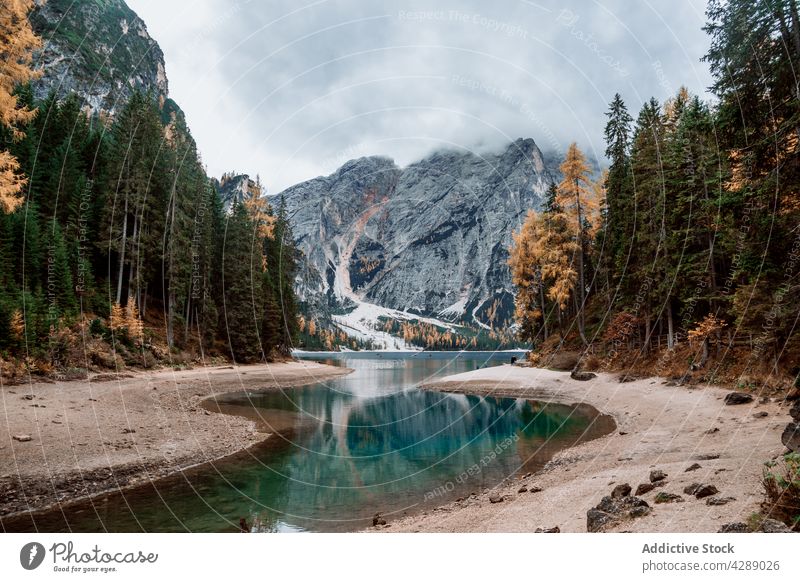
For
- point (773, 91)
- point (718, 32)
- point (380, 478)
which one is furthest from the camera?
point (380, 478)

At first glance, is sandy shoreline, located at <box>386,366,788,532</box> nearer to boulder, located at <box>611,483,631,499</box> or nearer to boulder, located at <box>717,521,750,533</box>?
boulder, located at <box>717,521,750,533</box>

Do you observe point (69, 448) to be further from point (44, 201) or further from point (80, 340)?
point (44, 201)

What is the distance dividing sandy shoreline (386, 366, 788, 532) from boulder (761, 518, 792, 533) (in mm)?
456

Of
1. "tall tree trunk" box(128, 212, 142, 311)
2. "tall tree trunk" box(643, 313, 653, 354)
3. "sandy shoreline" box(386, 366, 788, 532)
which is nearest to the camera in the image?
"sandy shoreline" box(386, 366, 788, 532)

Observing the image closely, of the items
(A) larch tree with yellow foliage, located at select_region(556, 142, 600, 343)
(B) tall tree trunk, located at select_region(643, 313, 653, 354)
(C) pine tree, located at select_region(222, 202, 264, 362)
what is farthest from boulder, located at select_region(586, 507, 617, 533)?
(C) pine tree, located at select_region(222, 202, 264, 362)

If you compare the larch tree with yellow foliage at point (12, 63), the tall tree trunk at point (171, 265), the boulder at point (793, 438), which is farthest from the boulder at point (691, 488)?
the tall tree trunk at point (171, 265)

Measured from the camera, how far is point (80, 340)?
20.6m

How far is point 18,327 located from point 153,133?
2453 cm

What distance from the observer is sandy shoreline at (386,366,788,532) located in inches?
197

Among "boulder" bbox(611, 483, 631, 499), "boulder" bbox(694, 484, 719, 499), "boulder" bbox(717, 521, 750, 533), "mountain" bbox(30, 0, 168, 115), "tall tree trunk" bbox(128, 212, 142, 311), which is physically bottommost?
"boulder" bbox(611, 483, 631, 499)

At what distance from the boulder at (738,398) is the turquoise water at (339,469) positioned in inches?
164

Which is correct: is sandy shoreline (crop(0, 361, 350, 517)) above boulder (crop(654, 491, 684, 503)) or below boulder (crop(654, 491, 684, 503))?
below

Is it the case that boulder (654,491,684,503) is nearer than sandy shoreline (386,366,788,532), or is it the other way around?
sandy shoreline (386,366,788,532)
